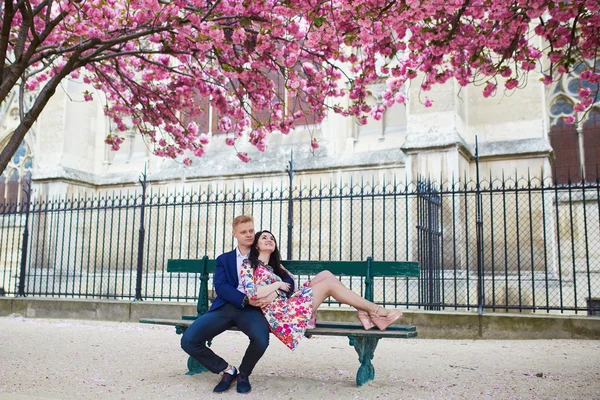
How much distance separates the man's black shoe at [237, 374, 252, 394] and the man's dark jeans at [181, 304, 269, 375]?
37 mm

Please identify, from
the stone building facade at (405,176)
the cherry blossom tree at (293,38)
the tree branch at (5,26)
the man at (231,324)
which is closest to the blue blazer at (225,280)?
the man at (231,324)

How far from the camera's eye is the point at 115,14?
8398 millimetres

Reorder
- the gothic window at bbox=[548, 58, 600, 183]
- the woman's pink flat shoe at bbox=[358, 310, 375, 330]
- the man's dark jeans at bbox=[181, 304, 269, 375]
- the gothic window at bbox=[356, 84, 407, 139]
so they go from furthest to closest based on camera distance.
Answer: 1. the gothic window at bbox=[356, 84, 407, 139]
2. the gothic window at bbox=[548, 58, 600, 183]
3. the woman's pink flat shoe at bbox=[358, 310, 375, 330]
4. the man's dark jeans at bbox=[181, 304, 269, 375]

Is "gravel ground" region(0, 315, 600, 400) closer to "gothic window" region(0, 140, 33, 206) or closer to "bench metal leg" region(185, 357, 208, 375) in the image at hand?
"bench metal leg" region(185, 357, 208, 375)

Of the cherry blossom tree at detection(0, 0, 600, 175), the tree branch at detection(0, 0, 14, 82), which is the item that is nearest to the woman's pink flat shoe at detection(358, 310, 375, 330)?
the cherry blossom tree at detection(0, 0, 600, 175)

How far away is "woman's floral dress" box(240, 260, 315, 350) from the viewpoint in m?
4.39

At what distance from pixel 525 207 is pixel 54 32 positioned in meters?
8.53

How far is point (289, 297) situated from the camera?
4.60 meters

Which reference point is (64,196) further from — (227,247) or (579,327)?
(579,327)

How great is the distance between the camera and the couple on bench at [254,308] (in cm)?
437

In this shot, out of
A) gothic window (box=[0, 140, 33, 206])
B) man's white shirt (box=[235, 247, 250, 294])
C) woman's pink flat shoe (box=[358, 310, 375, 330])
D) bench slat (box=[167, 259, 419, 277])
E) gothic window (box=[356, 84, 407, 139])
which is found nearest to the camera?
woman's pink flat shoe (box=[358, 310, 375, 330])

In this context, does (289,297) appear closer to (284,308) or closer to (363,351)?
(284,308)

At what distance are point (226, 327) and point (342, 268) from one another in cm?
118

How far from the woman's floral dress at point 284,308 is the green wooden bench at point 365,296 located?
140mm
